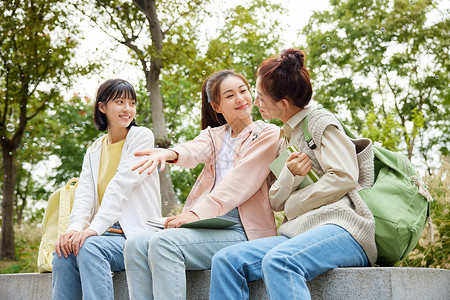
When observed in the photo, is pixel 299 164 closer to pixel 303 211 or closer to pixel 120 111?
pixel 303 211

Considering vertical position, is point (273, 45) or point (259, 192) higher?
point (273, 45)

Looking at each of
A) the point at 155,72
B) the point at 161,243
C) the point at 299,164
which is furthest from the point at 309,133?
the point at 155,72

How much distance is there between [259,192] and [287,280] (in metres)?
0.87

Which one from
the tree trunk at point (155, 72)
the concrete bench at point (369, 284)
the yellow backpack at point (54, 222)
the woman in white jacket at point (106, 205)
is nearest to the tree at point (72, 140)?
the tree trunk at point (155, 72)

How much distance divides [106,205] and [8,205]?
10.1 m

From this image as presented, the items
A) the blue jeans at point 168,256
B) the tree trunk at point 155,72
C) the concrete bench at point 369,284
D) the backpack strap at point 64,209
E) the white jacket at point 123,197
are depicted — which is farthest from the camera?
the tree trunk at point 155,72

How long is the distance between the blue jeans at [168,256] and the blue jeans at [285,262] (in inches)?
10.0

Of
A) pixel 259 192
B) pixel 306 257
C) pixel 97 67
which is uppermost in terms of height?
pixel 97 67

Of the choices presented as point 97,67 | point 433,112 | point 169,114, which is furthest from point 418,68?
point 97,67

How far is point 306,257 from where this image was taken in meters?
2.12

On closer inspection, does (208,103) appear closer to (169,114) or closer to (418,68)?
(169,114)

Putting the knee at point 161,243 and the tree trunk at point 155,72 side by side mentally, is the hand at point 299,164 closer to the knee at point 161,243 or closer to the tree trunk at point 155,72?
the knee at point 161,243

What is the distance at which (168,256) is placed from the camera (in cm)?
242

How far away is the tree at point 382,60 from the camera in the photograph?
18.8m
